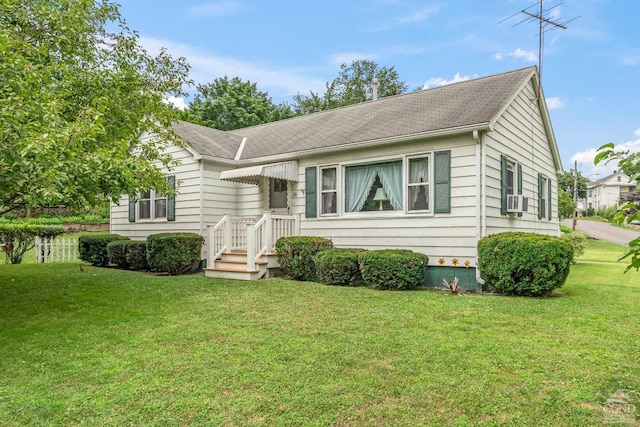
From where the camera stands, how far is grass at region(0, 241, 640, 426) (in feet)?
9.44

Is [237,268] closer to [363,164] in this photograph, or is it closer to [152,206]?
[363,164]

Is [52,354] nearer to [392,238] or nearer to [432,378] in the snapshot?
[432,378]

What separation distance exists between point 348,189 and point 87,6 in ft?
21.2

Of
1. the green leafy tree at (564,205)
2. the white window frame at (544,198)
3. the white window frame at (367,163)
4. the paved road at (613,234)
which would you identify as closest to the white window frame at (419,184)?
the white window frame at (367,163)

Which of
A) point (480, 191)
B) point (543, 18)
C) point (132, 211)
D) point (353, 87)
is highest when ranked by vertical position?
point (353, 87)

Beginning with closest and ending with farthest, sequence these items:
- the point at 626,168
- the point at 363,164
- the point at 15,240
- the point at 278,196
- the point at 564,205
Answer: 1. the point at 626,168
2. the point at 363,164
3. the point at 278,196
4. the point at 15,240
5. the point at 564,205

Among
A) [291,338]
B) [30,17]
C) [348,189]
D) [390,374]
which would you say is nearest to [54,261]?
[30,17]

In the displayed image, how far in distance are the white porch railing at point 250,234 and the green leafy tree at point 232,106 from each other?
18.2 meters

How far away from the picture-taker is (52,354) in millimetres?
4137

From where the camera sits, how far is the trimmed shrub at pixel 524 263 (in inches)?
268

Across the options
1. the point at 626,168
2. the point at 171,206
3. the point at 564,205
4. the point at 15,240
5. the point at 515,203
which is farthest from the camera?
the point at 564,205

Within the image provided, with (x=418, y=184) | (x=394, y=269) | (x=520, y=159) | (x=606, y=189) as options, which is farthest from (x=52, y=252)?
(x=606, y=189)

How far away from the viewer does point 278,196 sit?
11.5 metres

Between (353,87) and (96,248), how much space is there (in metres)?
25.4
